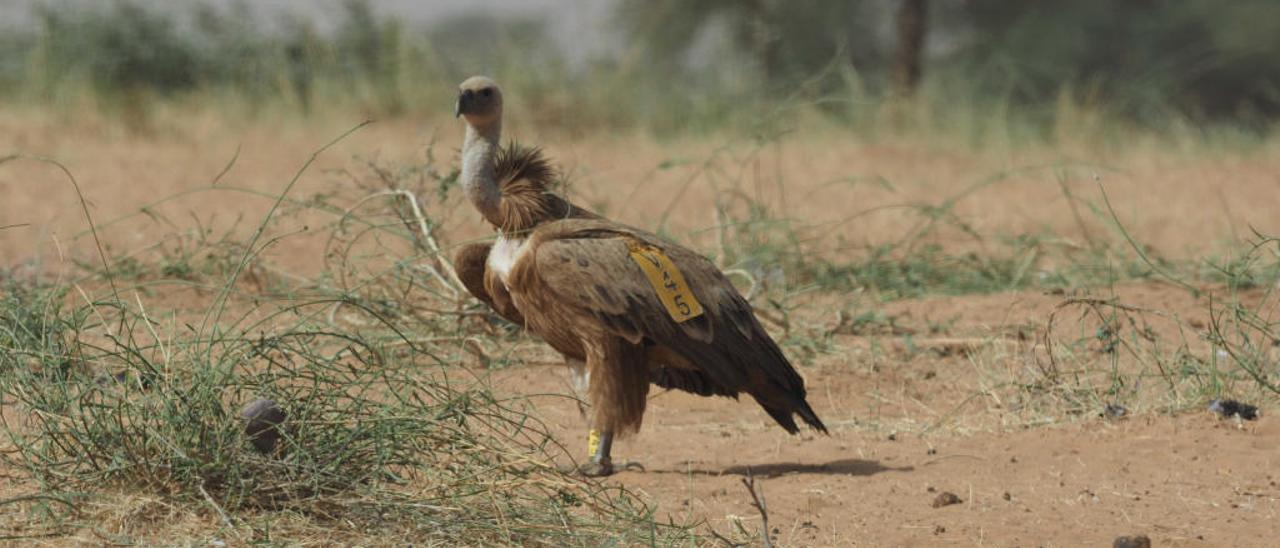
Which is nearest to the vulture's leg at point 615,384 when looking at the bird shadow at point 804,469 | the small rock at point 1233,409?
the bird shadow at point 804,469

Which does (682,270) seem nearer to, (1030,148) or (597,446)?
(597,446)

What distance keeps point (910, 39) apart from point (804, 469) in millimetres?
11668

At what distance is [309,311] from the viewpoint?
6613 millimetres

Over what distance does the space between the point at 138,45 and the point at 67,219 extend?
213 inches

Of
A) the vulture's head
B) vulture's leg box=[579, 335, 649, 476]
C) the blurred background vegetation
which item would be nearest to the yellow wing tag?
vulture's leg box=[579, 335, 649, 476]

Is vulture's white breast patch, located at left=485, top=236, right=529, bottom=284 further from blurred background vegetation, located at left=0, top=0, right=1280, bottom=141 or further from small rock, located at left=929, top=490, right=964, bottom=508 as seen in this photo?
blurred background vegetation, located at left=0, top=0, right=1280, bottom=141

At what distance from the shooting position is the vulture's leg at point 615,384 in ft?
15.6

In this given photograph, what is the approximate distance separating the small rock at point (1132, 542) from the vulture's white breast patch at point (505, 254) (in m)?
1.80

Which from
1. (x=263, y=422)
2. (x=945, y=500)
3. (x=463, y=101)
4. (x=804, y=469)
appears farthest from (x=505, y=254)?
(x=945, y=500)

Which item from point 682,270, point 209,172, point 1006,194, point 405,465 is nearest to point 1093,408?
point 682,270

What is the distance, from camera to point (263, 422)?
374 cm

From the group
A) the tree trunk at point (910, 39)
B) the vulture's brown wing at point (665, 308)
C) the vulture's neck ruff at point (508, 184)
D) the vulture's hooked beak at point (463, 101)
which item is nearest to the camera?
the vulture's brown wing at point (665, 308)

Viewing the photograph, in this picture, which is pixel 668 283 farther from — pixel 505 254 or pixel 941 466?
pixel 941 466

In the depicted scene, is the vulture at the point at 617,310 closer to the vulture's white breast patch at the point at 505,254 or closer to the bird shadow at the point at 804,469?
the vulture's white breast patch at the point at 505,254
